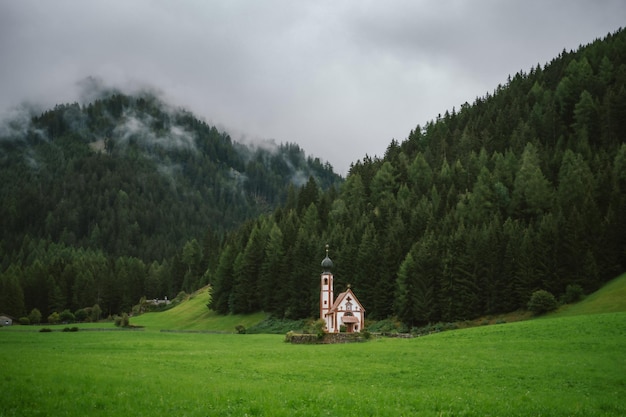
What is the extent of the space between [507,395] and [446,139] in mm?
116890

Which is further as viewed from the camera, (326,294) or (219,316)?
(219,316)

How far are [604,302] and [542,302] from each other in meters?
6.52

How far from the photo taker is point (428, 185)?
105 m

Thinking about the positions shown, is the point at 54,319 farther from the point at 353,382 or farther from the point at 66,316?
the point at 353,382

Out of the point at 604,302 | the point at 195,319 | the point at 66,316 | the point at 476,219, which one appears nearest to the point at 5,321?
the point at 66,316

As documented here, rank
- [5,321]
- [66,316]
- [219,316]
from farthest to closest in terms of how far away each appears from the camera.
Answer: [66,316], [5,321], [219,316]

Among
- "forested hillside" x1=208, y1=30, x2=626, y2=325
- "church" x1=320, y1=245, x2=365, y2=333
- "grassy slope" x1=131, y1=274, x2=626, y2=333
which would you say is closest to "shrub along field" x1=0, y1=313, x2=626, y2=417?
"grassy slope" x1=131, y1=274, x2=626, y2=333

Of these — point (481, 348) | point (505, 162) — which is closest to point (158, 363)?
point (481, 348)

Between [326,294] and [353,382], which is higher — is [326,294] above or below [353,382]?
above

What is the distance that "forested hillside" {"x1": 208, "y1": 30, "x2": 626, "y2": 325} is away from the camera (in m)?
66.1

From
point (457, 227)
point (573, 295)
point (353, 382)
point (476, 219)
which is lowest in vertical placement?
point (353, 382)

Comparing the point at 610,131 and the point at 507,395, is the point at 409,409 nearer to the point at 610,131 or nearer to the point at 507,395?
the point at 507,395

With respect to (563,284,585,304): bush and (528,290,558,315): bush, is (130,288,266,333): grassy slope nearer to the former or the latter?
(528,290,558,315): bush

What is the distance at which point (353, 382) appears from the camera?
960 inches
